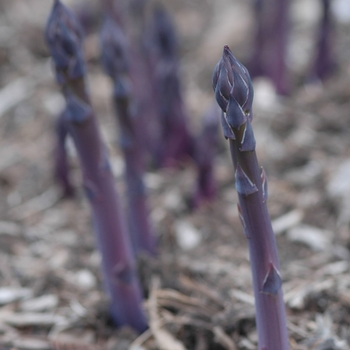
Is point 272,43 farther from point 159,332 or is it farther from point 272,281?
point 272,281

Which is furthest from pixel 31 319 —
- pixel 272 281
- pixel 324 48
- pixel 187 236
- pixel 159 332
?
pixel 324 48

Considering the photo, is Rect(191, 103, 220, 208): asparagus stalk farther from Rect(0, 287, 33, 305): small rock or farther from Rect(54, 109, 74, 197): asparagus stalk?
Rect(0, 287, 33, 305): small rock

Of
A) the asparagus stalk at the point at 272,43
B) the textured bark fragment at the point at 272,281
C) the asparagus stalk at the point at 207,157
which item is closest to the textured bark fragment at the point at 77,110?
the textured bark fragment at the point at 272,281

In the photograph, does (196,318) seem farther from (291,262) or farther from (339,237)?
(339,237)

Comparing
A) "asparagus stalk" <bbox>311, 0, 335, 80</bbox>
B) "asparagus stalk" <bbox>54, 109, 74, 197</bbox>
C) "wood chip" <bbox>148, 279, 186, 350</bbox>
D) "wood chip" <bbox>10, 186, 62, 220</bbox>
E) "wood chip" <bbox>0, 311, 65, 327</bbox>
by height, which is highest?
"asparagus stalk" <bbox>311, 0, 335, 80</bbox>

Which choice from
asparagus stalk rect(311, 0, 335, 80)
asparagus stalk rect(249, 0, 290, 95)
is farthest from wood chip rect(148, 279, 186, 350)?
asparagus stalk rect(311, 0, 335, 80)
